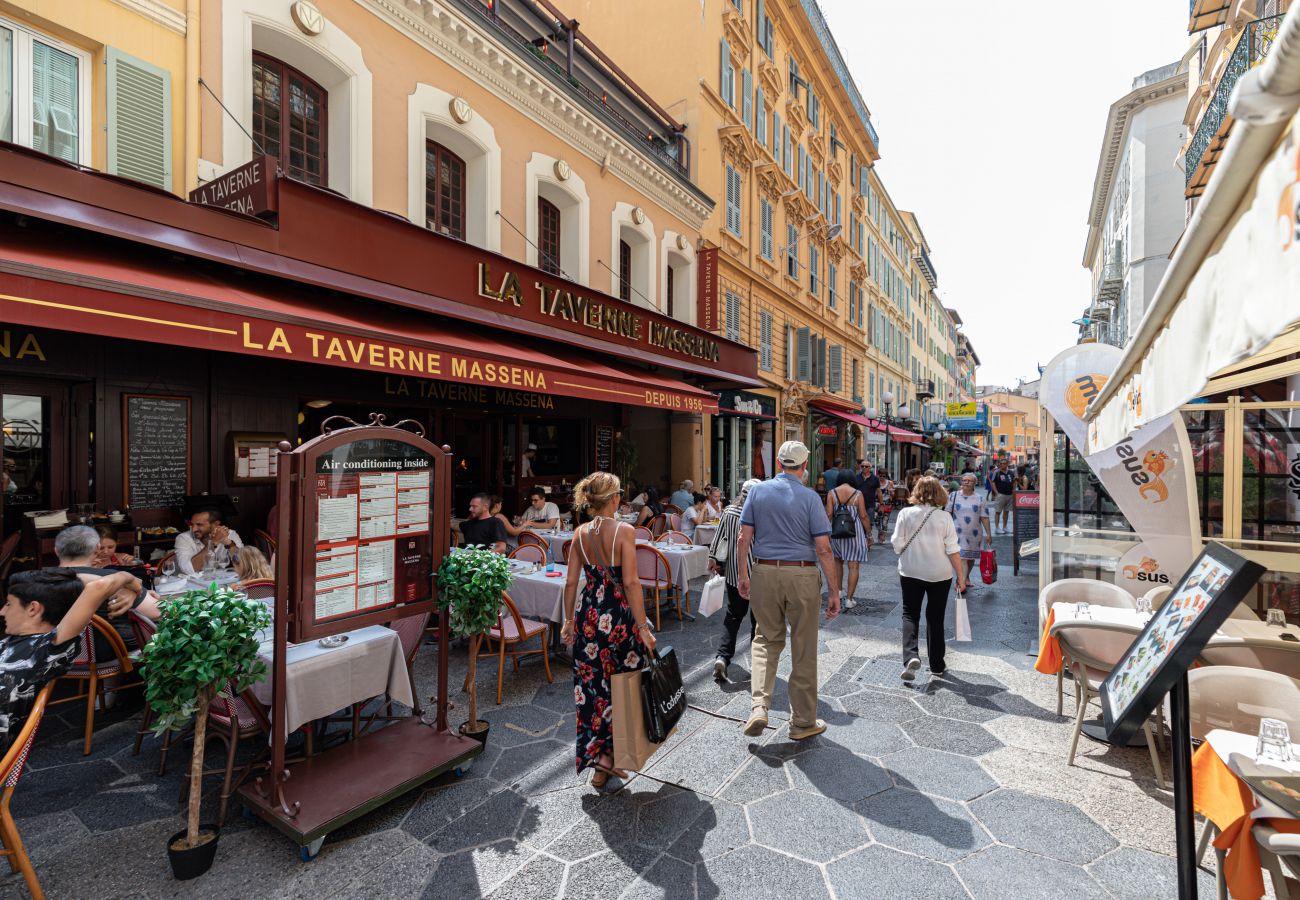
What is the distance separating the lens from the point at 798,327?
1995 centimetres

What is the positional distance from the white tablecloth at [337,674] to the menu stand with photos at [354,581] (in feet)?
0.61

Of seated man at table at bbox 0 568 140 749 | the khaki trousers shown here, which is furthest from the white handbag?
seated man at table at bbox 0 568 140 749

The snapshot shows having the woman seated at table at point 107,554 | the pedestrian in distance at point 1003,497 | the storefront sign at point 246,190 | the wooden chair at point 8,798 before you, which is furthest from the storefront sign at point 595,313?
the pedestrian in distance at point 1003,497

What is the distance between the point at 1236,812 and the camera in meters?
2.18

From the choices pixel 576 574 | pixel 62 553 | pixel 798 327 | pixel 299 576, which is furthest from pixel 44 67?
pixel 798 327

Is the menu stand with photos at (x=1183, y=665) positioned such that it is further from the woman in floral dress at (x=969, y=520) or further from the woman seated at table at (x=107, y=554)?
the woman seated at table at (x=107, y=554)

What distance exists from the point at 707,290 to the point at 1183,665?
13.5 metres

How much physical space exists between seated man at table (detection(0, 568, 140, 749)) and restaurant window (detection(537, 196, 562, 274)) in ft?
28.4

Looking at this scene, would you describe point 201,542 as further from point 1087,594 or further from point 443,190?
point 1087,594

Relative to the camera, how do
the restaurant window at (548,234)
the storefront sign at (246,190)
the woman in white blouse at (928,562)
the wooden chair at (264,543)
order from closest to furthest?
1. the woman in white blouse at (928,562)
2. the storefront sign at (246,190)
3. the wooden chair at (264,543)
4. the restaurant window at (548,234)

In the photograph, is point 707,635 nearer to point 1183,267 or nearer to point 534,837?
point 534,837

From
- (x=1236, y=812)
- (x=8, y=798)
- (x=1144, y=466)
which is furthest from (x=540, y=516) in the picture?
(x=1236, y=812)

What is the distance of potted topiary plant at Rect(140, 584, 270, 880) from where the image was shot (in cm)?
261

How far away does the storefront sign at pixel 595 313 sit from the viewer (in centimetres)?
875
